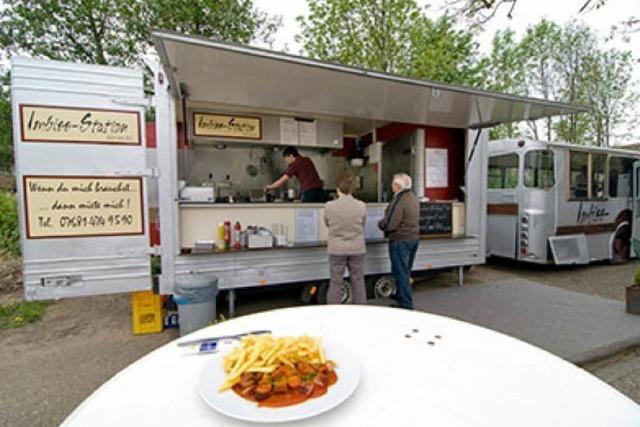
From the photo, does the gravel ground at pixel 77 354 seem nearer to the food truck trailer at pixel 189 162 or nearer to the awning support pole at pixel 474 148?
the food truck trailer at pixel 189 162

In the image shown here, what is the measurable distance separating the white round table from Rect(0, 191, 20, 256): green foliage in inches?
291

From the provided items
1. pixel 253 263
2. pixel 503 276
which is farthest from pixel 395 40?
pixel 253 263

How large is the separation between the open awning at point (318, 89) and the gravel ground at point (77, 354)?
2.37 metres

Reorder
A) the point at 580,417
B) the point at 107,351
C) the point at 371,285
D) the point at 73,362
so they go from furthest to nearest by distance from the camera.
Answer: the point at 371,285, the point at 107,351, the point at 73,362, the point at 580,417

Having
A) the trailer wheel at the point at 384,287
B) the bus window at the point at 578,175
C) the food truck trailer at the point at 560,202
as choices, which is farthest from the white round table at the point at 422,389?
the bus window at the point at 578,175

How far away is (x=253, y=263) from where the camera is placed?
10.1 feet

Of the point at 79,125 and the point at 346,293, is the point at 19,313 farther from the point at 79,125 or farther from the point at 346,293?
the point at 346,293

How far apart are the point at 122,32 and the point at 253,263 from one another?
30.5 ft

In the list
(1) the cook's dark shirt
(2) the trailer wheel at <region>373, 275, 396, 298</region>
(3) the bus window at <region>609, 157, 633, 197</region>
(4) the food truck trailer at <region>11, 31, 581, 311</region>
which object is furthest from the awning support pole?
(3) the bus window at <region>609, 157, 633, 197</region>

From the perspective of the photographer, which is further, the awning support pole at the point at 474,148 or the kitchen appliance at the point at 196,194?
the awning support pole at the point at 474,148

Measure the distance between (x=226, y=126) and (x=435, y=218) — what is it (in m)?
3.02

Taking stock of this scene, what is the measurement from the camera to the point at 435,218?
4.11 m

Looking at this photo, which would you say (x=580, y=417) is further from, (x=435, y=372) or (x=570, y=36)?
(x=570, y=36)

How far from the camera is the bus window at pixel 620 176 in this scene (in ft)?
19.4
